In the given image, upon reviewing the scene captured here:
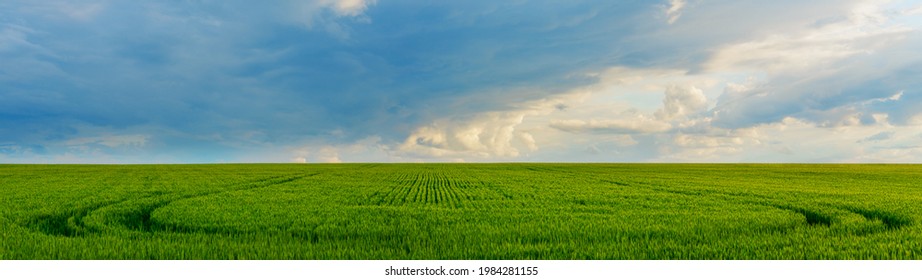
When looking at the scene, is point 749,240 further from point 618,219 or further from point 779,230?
point 618,219

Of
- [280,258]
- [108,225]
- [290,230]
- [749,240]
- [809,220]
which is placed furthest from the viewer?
[809,220]

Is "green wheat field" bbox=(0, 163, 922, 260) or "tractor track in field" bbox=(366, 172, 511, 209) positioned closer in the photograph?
"green wheat field" bbox=(0, 163, 922, 260)

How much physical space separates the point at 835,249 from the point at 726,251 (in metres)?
2.39

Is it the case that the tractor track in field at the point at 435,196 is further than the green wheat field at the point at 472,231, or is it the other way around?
the tractor track in field at the point at 435,196

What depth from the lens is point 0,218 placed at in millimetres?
16844

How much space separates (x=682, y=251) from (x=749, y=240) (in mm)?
2302

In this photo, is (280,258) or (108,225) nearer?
(280,258)

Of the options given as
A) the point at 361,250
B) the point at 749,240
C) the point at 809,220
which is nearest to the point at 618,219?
the point at 749,240

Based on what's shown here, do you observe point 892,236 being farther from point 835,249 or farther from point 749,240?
point 749,240

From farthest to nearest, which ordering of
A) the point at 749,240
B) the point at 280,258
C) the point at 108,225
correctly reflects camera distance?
the point at 108,225 → the point at 749,240 → the point at 280,258

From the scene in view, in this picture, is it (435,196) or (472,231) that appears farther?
(435,196)

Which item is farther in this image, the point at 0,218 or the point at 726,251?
the point at 0,218

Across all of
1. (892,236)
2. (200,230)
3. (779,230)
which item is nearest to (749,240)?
(779,230)

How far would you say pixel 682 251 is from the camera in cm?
1086
